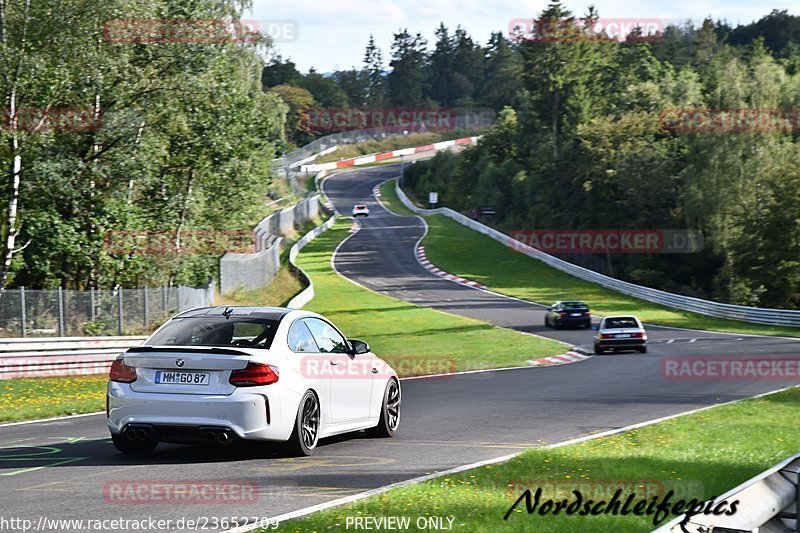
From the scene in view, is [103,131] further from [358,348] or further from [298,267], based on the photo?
[298,267]

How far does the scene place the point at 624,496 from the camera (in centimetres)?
827

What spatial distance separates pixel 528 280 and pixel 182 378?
176ft

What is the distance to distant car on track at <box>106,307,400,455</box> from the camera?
9.90 meters

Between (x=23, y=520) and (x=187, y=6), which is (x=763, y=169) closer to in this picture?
(x=187, y=6)

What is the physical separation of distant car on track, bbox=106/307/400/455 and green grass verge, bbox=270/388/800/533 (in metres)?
1.97

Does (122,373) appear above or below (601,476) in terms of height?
above

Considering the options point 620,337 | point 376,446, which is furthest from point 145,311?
point 376,446

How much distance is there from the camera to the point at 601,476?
925cm

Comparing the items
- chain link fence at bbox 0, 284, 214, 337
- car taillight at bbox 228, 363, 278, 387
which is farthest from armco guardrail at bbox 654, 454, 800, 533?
chain link fence at bbox 0, 284, 214, 337

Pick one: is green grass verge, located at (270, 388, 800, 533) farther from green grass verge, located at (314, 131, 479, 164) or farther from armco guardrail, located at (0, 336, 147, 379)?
green grass verge, located at (314, 131, 479, 164)

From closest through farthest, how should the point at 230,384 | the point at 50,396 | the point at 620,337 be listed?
the point at 230,384
the point at 50,396
the point at 620,337

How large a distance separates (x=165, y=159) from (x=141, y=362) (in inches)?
1079

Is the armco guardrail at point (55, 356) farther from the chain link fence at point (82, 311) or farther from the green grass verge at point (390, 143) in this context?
the green grass verge at point (390, 143)

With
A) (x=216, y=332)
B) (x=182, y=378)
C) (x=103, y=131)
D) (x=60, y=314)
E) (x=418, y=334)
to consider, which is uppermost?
(x=103, y=131)
